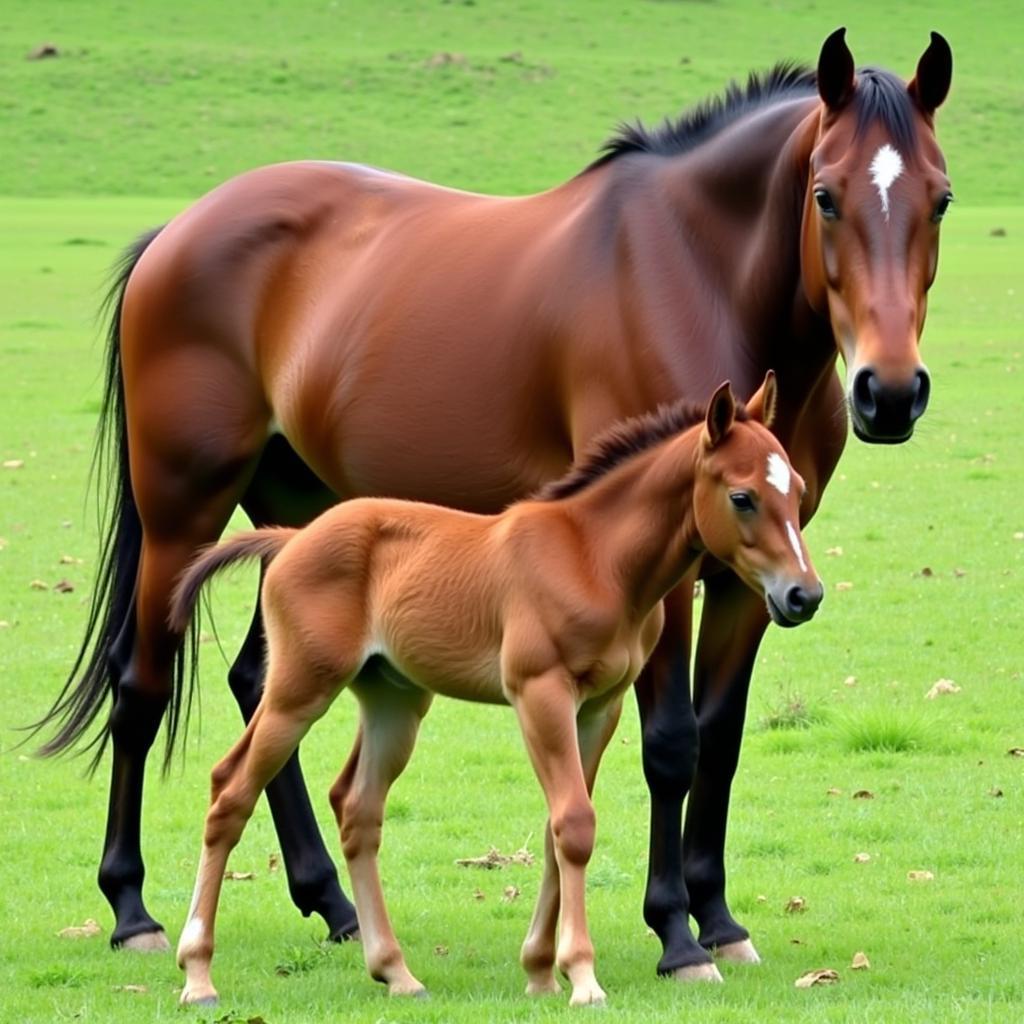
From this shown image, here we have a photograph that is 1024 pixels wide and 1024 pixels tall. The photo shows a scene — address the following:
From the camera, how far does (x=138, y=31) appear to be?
66.5 meters

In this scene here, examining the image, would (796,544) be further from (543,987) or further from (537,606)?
(543,987)

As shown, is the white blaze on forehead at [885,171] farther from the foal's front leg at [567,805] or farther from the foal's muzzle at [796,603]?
the foal's front leg at [567,805]

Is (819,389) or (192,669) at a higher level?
(819,389)

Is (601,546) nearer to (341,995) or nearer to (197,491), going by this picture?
(341,995)

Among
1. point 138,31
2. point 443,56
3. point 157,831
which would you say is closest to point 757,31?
point 443,56

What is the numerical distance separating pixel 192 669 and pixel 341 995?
2054mm

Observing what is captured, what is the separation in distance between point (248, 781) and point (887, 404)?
211 centimetres

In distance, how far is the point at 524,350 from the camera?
6637 mm

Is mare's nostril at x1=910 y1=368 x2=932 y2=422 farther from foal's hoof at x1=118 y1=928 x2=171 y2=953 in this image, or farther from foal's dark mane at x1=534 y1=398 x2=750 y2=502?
foal's hoof at x1=118 y1=928 x2=171 y2=953

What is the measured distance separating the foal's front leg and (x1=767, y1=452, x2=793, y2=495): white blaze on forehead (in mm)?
772

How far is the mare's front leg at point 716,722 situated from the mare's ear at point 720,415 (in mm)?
1151

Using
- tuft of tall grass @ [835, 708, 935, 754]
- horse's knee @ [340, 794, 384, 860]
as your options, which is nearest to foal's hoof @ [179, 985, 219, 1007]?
horse's knee @ [340, 794, 384, 860]

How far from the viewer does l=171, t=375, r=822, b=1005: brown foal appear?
5.41 m

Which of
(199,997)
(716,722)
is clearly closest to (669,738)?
(716,722)
